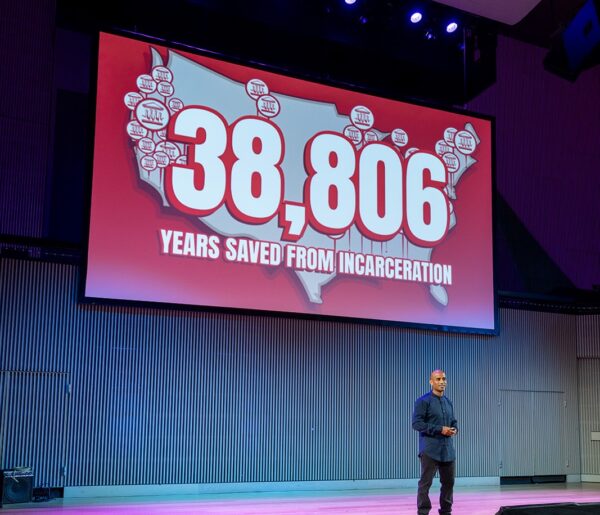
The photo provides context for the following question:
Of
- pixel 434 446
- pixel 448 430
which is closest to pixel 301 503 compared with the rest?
pixel 434 446

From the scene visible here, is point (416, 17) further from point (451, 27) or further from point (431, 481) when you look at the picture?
point (431, 481)

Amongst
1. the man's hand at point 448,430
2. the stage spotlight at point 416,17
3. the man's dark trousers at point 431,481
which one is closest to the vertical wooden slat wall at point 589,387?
the stage spotlight at point 416,17

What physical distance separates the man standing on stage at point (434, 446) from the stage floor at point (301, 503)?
1.11 meters

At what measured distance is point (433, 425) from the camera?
20.2 feet

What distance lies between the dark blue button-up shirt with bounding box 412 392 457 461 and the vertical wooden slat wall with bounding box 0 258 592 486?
9.86 ft

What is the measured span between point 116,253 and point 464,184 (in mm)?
4601

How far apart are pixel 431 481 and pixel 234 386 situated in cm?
314

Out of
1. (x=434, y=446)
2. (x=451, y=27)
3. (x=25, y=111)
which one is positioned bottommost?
(x=434, y=446)

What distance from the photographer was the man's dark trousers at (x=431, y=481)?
20.3 feet

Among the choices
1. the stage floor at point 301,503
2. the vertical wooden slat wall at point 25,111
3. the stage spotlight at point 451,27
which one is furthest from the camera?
the stage spotlight at point 451,27

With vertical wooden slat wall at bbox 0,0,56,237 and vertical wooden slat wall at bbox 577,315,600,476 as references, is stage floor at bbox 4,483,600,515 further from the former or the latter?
vertical wooden slat wall at bbox 0,0,56,237

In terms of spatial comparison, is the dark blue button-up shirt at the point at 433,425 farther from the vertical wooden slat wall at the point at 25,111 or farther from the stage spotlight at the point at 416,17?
the stage spotlight at the point at 416,17

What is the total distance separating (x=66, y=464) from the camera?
787 cm

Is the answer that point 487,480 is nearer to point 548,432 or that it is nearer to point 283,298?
point 548,432
